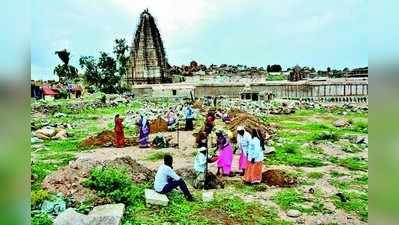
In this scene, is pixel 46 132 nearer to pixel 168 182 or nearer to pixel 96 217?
pixel 96 217

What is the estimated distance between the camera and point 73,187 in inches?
189

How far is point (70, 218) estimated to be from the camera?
4.62m

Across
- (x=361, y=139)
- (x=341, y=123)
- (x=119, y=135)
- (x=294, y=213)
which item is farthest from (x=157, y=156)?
(x=361, y=139)

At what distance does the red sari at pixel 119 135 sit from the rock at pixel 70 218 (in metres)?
0.66

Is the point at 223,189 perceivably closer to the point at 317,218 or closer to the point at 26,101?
the point at 317,218

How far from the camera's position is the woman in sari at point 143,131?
5.05 metres

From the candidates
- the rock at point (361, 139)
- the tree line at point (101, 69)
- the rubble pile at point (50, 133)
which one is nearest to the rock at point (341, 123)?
the rock at point (361, 139)

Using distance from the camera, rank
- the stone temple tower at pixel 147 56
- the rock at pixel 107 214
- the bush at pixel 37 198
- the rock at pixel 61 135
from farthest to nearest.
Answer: the rock at pixel 61 135, the stone temple tower at pixel 147 56, the bush at pixel 37 198, the rock at pixel 107 214

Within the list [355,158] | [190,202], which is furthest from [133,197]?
[355,158]

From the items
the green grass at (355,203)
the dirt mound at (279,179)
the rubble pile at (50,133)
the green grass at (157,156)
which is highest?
the rubble pile at (50,133)

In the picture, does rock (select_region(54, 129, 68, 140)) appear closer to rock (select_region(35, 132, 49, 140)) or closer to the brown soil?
rock (select_region(35, 132, 49, 140))

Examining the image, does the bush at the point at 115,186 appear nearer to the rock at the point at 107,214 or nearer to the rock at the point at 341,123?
the rock at the point at 107,214

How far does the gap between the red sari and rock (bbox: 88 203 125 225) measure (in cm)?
55
